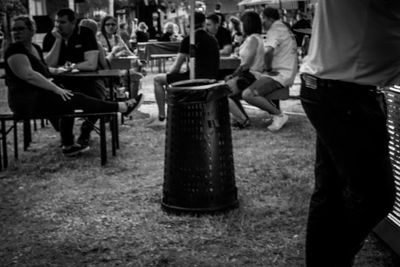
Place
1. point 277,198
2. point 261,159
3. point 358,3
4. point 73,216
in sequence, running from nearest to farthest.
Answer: point 358,3 < point 73,216 < point 277,198 < point 261,159

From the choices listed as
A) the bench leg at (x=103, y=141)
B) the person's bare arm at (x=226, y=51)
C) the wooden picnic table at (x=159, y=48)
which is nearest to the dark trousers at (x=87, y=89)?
the bench leg at (x=103, y=141)

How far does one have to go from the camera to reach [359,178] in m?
2.43

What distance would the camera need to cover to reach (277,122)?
8.49m

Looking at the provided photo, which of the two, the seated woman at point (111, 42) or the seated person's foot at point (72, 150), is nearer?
the seated person's foot at point (72, 150)

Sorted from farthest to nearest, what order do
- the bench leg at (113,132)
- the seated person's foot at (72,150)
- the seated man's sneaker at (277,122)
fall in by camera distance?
the seated man's sneaker at (277,122)
the seated person's foot at (72,150)
the bench leg at (113,132)

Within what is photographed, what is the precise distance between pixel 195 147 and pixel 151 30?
84.1 feet

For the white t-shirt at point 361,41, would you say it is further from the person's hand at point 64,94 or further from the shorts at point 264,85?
the shorts at point 264,85

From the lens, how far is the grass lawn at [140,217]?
3.69m

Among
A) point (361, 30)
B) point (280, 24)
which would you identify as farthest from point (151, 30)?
point (361, 30)

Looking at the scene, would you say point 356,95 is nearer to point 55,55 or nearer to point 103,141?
point 103,141

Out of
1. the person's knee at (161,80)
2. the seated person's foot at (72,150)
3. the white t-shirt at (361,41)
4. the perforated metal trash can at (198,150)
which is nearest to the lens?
the white t-shirt at (361,41)

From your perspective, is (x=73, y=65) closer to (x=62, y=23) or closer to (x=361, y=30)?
(x=62, y=23)

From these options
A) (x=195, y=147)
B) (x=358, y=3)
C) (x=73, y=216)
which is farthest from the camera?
(x=73, y=216)

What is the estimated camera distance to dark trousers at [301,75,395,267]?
95.5 inches
